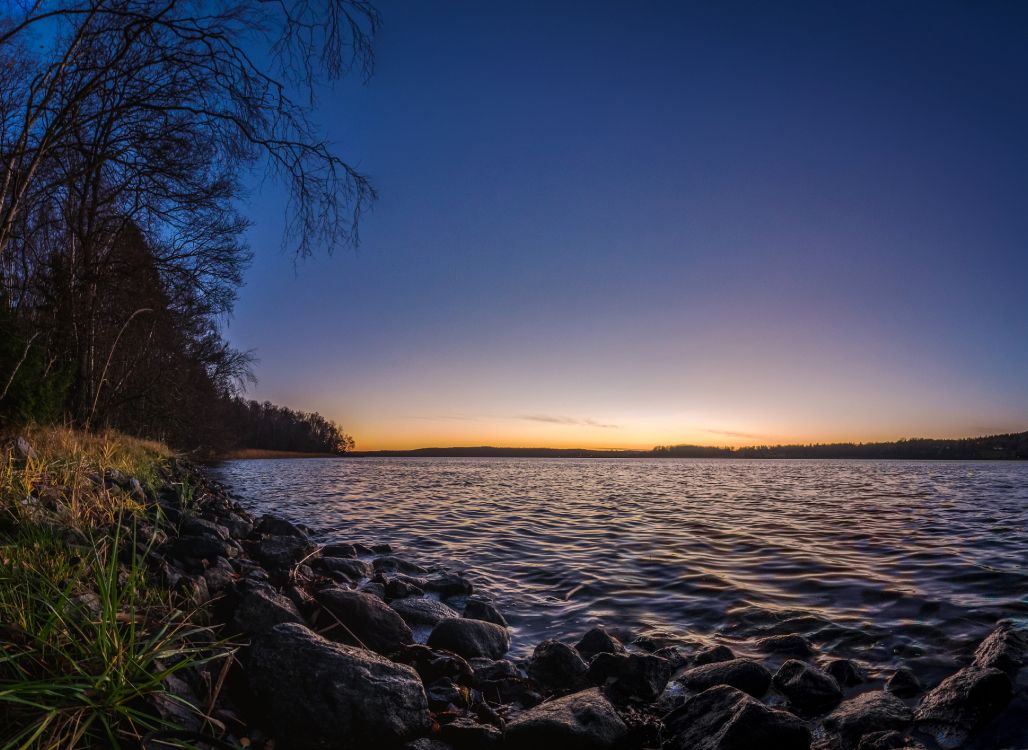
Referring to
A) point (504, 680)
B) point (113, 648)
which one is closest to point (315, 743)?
point (113, 648)

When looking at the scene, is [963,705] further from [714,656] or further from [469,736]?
[469,736]

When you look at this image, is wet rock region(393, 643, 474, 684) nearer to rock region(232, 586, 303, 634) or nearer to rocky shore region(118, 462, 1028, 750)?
rocky shore region(118, 462, 1028, 750)

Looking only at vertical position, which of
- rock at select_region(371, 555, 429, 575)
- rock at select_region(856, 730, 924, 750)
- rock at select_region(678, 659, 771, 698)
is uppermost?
rock at select_region(856, 730, 924, 750)

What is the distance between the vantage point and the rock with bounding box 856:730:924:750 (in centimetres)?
280

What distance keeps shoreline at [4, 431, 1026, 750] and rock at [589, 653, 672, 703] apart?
12 mm

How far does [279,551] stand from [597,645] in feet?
14.2

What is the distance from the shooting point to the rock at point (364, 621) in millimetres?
4141

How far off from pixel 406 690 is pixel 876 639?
4.52 meters

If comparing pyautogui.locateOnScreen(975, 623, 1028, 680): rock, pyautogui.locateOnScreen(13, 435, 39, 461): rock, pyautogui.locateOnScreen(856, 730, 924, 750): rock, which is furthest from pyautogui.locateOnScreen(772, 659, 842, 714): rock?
pyautogui.locateOnScreen(13, 435, 39, 461): rock

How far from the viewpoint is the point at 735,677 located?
12.7 feet

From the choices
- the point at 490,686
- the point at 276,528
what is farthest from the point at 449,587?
the point at 276,528

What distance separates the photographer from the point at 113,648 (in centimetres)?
234

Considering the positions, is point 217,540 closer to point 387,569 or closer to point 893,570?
point 387,569

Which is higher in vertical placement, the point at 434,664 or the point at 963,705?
the point at 963,705
